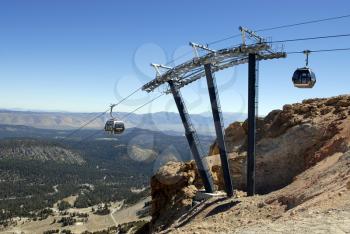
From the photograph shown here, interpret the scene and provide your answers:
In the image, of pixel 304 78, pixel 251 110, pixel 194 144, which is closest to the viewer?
pixel 304 78

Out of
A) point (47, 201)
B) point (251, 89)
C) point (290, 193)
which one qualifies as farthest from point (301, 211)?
point (47, 201)

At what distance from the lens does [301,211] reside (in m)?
18.8

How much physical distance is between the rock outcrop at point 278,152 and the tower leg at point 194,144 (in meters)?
2.03

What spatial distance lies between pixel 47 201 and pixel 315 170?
586ft

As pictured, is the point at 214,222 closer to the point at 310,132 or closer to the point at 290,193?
the point at 290,193

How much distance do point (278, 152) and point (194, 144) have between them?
685 cm

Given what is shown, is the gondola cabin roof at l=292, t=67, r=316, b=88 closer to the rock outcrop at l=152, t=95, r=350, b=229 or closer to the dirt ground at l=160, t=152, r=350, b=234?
the dirt ground at l=160, t=152, r=350, b=234

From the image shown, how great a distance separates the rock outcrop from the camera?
3309 centimetres

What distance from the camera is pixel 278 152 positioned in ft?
118

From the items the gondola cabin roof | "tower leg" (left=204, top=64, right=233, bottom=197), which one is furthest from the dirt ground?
the gondola cabin roof

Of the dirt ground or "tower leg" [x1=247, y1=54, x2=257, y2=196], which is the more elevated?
"tower leg" [x1=247, y1=54, x2=257, y2=196]

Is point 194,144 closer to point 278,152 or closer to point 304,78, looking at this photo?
point 278,152

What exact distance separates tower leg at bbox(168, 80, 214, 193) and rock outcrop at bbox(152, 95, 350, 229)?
6.67 ft

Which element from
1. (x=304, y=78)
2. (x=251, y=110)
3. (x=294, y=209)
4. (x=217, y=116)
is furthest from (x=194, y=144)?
(x=294, y=209)
